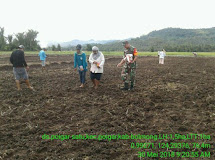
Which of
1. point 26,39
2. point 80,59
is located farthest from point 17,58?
point 26,39

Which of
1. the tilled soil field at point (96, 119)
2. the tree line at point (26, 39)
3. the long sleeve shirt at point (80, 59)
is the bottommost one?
the tilled soil field at point (96, 119)

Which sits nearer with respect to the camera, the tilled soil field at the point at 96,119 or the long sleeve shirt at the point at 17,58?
the tilled soil field at the point at 96,119

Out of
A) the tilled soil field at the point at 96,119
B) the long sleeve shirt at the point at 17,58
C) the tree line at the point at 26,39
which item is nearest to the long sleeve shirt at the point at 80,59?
the tilled soil field at the point at 96,119

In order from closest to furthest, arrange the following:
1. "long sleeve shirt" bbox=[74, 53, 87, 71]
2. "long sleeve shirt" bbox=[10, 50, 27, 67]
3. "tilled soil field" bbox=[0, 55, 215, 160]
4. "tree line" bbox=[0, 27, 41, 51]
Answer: "tilled soil field" bbox=[0, 55, 215, 160] < "long sleeve shirt" bbox=[10, 50, 27, 67] < "long sleeve shirt" bbox=[74, 53, 87, 71] < "tree line" bbox=[0, 27, 41, 51]

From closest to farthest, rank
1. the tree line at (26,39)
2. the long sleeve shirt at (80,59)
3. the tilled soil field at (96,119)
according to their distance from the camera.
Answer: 1. the tilled soil field at (96,119)
2. the long sleeve shirt at (80,59)
3. the tree line at (26,39)

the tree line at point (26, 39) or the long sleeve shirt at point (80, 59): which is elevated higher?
the tree line at point (26, 39)

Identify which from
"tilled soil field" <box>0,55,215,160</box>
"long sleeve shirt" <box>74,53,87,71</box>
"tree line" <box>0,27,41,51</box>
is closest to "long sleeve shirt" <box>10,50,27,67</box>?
"tilled soil field" <box>0,55,215,160</box>

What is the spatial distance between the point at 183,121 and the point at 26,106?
442 centimetres

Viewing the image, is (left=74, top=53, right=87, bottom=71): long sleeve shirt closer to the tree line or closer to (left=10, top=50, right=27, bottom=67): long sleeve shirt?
(left=10, top=50, right=27, bottom=67): long sleeve shirt

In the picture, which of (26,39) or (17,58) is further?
(26,39)

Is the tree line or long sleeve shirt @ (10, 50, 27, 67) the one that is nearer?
long sleeve shirt @ (10, 50, 27, 67)

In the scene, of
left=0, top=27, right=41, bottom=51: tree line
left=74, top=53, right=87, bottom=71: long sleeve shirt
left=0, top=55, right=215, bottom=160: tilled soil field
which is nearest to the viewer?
left=0, top=55, right=215, bottom=160: tilled soil field

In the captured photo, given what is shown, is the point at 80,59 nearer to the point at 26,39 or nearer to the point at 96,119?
the point at 96,119

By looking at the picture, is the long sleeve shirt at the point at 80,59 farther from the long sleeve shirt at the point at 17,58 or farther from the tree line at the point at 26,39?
the tree line at the point at 26,39
